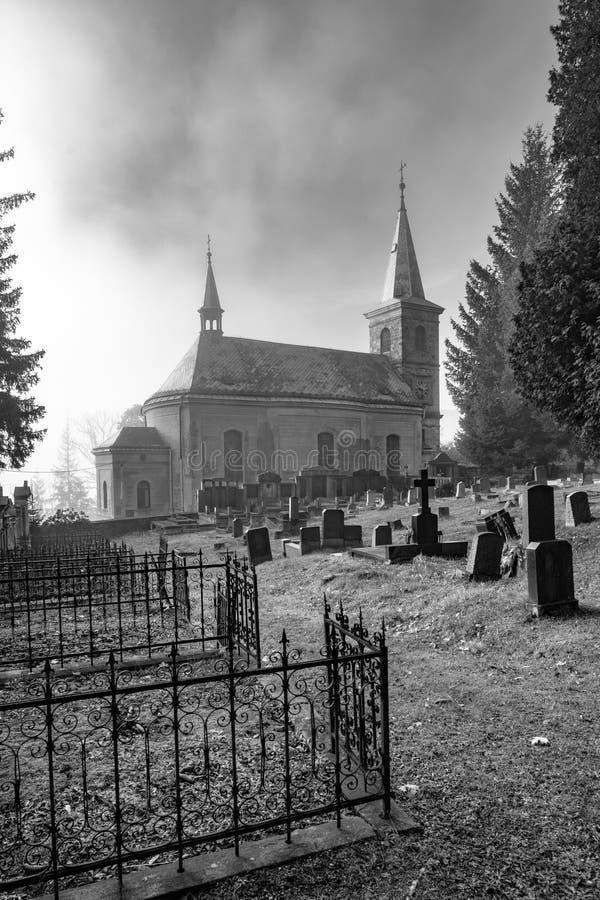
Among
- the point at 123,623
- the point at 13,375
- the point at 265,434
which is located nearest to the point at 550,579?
the point at 123,623

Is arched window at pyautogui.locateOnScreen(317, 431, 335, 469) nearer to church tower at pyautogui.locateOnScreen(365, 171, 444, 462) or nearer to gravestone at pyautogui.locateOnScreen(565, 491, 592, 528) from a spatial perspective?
church tower at pyautogui.locateOnScreen(365, 171, 444, 462)

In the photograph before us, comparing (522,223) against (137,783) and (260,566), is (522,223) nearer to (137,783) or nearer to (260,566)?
(260,566)

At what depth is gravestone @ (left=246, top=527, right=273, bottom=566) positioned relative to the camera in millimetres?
14109

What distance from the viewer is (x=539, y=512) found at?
8914 mm

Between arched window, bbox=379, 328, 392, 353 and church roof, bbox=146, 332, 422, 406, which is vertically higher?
arched window, bbox=379, 328, 392, 353

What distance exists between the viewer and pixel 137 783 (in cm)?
396

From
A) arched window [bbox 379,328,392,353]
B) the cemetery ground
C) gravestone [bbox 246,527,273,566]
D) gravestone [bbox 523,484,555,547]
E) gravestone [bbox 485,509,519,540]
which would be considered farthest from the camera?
arched window [bbox 379,328,392,353]

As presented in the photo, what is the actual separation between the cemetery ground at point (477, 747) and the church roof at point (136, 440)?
2487 centimetres

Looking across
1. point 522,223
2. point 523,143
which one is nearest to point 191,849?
point 522,223

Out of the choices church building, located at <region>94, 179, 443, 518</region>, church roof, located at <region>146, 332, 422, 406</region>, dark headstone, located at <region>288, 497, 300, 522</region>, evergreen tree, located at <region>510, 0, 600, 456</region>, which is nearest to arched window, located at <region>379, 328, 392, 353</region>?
church building, located at <region>94, 179, 443, 518</region>

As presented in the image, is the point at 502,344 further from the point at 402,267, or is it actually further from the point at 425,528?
the point at 425,528

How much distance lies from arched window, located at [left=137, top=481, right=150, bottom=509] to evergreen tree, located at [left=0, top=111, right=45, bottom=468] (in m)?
12.1

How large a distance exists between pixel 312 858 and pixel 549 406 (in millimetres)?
12082

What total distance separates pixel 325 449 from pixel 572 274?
947 inches
